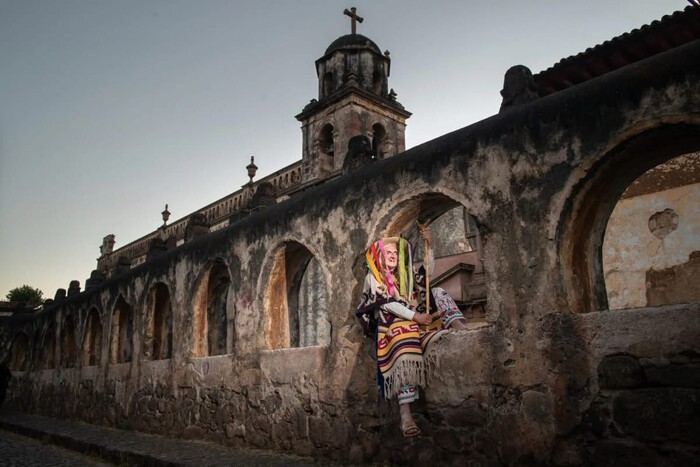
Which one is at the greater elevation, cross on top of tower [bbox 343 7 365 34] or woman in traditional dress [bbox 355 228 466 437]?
cross on top of tower [bbox 343 7 365 34]

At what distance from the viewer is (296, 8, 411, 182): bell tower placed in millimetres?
18000

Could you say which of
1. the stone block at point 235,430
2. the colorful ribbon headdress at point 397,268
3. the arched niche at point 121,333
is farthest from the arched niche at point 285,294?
the arched niche at point 121,333

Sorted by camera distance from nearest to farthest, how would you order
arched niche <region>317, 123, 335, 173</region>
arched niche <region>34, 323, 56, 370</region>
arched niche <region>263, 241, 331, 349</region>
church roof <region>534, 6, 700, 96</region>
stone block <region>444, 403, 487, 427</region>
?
stone block <region>444, 403, 487, 427</region>
church roof <region>534, 6, 700, 96</region>
arched niche <region>263, 241, 331, 349</region>
arched niche <region>34, 323, 56, 370</region>
arched niche <region>317, 123, 335, 173</region>

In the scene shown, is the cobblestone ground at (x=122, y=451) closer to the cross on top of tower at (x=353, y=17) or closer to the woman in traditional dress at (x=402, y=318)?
the woman in traditional dress at (x=402, y=318)

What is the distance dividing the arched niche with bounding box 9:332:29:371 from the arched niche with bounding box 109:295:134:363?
10.5m

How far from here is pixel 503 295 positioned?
173 inches

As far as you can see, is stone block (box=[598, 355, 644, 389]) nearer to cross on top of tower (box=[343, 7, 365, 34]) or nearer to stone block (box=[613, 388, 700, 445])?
stone block (box=[613, 388, 700, 445])

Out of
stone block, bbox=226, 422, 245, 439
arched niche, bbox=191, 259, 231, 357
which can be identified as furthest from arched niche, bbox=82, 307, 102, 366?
stone block, bbox=226, 422, 245, 439

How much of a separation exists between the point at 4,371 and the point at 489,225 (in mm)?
14046

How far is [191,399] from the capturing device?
791cm

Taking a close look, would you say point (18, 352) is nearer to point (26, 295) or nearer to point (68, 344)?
point (68, 344)

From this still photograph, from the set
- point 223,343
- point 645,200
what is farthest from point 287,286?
point 645,200

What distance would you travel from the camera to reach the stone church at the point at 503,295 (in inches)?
144

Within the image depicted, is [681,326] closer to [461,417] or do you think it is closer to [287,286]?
[461,417]
